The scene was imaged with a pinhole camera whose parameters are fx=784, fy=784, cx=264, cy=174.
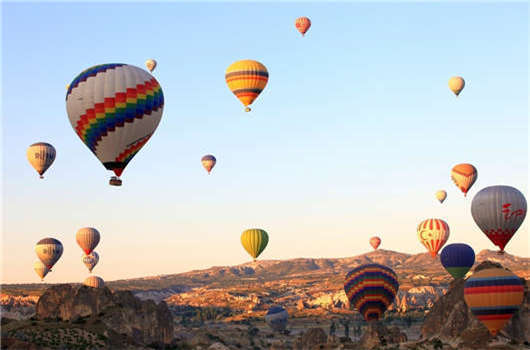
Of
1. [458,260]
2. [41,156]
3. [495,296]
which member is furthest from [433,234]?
[41,156]

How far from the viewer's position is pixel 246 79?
95.7m

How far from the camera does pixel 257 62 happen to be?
97500 millimetres

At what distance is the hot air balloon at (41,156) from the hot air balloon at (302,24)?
39753 millimetres

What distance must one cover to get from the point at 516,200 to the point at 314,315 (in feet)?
354

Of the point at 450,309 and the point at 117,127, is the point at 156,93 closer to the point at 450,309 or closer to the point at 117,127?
the point at 117,127

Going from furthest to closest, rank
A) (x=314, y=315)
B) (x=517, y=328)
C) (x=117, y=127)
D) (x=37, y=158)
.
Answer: (x=314, y=315) → (x=37, y=158) → (x=517, y=328) → (x=117, y=127)

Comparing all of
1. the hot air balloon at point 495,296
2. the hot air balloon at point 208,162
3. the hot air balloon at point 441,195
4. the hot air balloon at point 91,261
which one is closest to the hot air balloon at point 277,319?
the hot air balloon at point 208,162

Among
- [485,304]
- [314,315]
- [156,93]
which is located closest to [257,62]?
[156,93]

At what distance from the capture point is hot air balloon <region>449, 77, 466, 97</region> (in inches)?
4852

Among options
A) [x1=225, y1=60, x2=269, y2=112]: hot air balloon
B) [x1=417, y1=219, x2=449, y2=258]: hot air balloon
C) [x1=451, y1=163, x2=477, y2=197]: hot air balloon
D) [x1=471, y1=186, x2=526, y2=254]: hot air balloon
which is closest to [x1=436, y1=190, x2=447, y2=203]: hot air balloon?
[x1=417, y1=219, x2=449, y2=258]: hot air balloon

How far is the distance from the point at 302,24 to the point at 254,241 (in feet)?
115

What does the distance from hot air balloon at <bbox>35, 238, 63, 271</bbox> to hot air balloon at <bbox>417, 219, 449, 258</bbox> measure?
61.8m

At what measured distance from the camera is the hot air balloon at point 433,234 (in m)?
136

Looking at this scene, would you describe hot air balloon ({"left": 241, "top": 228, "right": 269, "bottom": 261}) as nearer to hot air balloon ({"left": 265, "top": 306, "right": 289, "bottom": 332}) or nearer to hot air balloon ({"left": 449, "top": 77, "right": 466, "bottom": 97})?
hot air balloon ({"left": 265, "top": 306, "right": 289, "bottom": 332})
